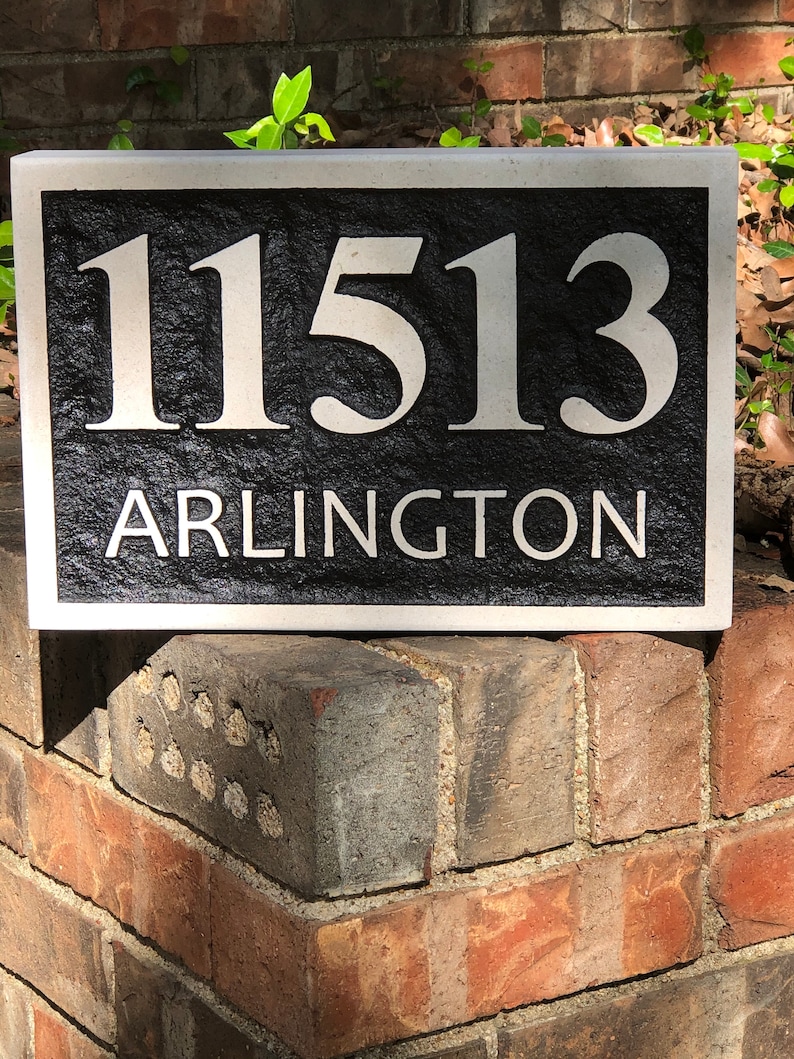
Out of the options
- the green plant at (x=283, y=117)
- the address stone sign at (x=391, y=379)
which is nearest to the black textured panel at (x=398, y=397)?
the address stone sign at (x=391, y=379)

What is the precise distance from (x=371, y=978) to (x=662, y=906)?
0.29m

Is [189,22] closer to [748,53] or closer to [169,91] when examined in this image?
[169,91]

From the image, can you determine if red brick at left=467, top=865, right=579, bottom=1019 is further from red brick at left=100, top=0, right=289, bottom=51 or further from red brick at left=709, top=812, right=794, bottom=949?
red brick at left=100, top=0, right=289, bottom=51

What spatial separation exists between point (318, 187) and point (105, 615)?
0.40 metres

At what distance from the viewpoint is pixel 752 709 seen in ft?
3.45

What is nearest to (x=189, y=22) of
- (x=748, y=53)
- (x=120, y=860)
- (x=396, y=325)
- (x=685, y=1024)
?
(x=748, y=53)

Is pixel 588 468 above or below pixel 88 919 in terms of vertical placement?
above

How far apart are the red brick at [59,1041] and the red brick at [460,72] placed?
1.47 meters

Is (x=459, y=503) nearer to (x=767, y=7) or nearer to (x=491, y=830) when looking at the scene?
(x=491, y=830)

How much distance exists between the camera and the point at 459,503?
3.18 feet

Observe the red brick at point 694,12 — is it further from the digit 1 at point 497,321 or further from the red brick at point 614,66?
the digit 1 at point 497,321

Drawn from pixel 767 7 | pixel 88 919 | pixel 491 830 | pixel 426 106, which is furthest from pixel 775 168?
pixel 88 919

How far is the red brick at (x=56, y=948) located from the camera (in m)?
1.20

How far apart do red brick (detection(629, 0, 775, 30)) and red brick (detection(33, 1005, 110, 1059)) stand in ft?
5.52
